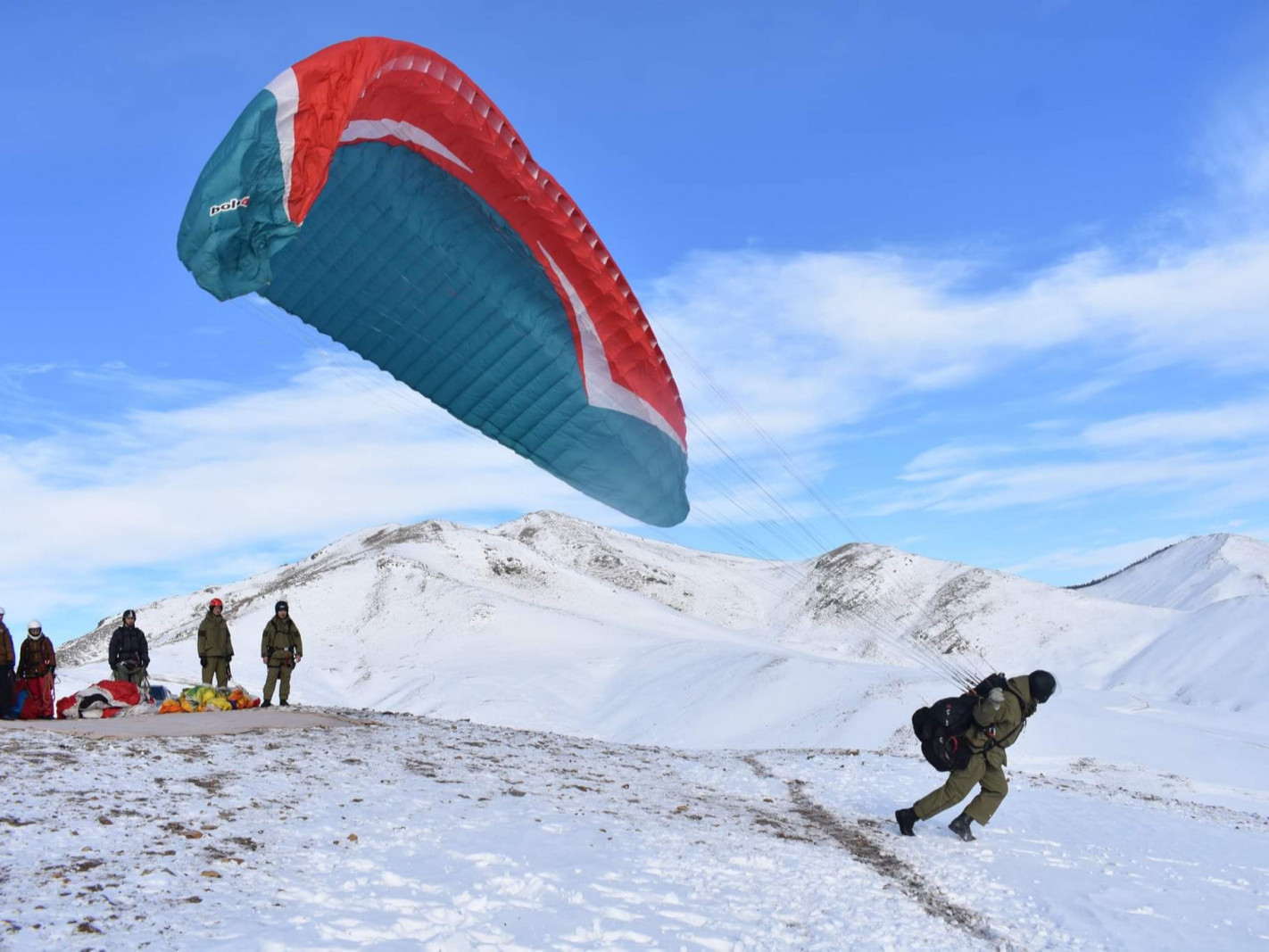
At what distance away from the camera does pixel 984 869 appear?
22.1ft

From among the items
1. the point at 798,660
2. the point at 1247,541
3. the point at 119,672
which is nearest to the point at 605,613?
the point at 798,660

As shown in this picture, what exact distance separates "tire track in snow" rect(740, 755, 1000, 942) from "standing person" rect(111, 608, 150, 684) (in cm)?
809

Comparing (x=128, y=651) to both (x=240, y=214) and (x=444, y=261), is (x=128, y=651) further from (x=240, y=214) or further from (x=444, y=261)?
(x=240, y=214)

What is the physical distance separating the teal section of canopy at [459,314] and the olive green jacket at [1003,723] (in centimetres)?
395

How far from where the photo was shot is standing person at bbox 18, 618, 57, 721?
1125 centimetres

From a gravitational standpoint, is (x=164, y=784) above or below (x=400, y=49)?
below

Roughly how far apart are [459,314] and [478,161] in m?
1.47

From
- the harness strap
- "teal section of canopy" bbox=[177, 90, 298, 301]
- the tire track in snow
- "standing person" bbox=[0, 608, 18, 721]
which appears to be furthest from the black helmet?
"standing person" bbox=[0, 608, 18, 721]

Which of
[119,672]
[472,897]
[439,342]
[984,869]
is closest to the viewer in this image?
[472,897]

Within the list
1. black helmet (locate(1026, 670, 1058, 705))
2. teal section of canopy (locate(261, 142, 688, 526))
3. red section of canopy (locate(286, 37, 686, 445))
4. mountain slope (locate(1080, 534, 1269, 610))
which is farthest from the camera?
mountain slope (locate(1080, 534, 1269, 610))

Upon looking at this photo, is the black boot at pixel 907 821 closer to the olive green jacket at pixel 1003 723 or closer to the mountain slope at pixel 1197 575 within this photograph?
the olive green jacket at pixel 1003 723

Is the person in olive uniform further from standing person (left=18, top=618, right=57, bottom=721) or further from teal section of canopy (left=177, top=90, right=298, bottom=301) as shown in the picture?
standing person (left=18, top=618, right=57, bottom=721)

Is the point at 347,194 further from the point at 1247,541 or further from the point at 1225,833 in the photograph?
the point at 1247,541

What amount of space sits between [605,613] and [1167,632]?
76.9ft
